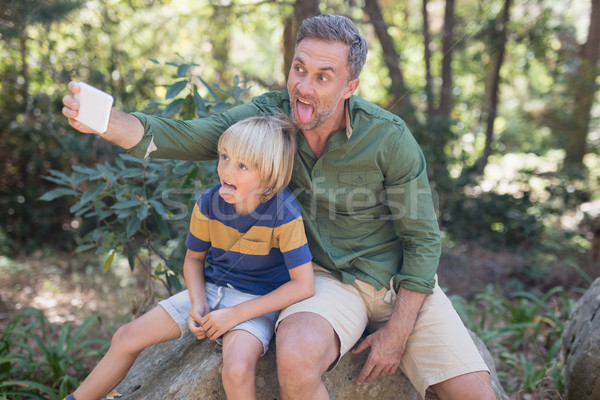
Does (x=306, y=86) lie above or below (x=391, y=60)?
above

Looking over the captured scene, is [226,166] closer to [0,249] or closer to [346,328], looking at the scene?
[346,328]

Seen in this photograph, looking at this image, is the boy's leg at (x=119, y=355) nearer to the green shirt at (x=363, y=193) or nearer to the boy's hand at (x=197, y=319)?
the boy's hand at (x=197, y=319)

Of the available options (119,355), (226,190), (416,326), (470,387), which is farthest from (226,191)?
(470,387)

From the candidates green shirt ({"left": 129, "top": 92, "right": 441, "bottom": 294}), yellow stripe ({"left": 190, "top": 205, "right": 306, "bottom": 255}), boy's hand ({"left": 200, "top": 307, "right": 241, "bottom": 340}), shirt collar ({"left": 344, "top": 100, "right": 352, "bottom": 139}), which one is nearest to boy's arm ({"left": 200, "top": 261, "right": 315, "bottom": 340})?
boy's hand ({"left": 200, "top": 307, "right": 241, "bottom": 340})

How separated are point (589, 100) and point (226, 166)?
5.66m

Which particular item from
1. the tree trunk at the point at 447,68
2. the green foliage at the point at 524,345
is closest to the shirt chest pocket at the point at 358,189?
the green foliage at the point at 524,345

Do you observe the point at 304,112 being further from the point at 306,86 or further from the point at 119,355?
the point at 119,355

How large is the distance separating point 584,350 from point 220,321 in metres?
1.81

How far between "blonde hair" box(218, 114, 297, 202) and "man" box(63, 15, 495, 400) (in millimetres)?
128

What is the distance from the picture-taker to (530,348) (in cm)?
362

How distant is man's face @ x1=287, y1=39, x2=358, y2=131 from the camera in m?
2.03

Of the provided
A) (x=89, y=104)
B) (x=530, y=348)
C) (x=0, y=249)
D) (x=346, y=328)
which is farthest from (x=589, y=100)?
(x=0, y=249)

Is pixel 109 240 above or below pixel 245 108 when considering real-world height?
below

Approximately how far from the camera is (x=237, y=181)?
193cm
